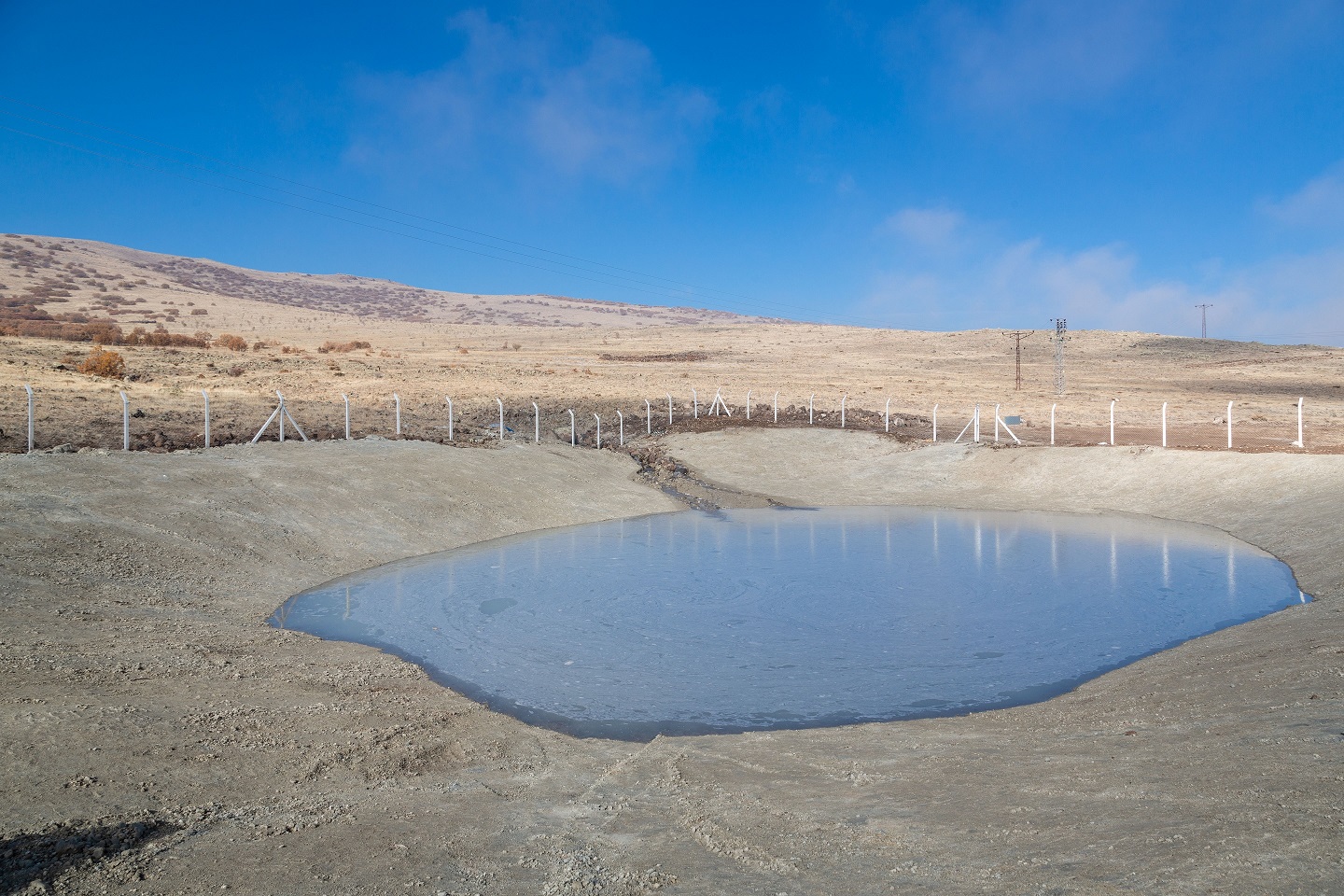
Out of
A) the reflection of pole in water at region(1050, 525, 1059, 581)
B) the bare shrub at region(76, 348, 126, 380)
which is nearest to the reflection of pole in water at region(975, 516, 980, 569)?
the reflection of pole in water at region(1050, 525, 1059, 581)

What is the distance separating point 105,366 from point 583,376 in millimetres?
26970

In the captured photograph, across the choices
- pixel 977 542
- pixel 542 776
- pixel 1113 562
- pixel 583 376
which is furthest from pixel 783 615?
pixel 583 376

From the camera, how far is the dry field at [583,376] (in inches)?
1238

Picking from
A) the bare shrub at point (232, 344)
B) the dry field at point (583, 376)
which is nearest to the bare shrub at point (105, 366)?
the dry field at point (583, 376)

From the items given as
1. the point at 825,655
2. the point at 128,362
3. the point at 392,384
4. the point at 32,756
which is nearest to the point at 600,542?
the point at 825,655

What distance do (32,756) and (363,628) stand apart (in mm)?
6142

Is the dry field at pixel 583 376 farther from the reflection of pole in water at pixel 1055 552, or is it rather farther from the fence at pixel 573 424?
the reflection of pole in water at pixel 1055 552

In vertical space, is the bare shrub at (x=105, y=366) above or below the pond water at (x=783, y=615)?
above

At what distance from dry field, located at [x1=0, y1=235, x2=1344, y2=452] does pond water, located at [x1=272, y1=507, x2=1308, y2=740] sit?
37.2 feet

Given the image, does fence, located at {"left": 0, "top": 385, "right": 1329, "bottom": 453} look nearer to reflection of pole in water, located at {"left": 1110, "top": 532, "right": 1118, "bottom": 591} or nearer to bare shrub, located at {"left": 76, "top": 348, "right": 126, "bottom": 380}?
bare shrub, located at {"left": 76, "top": 348, "right": 126, "bottom": 380}

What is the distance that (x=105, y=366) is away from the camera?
116 feet

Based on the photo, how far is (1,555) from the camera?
11953 mm

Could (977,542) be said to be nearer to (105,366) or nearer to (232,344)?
(105,366)

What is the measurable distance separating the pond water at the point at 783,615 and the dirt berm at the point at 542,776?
78 centimetres
